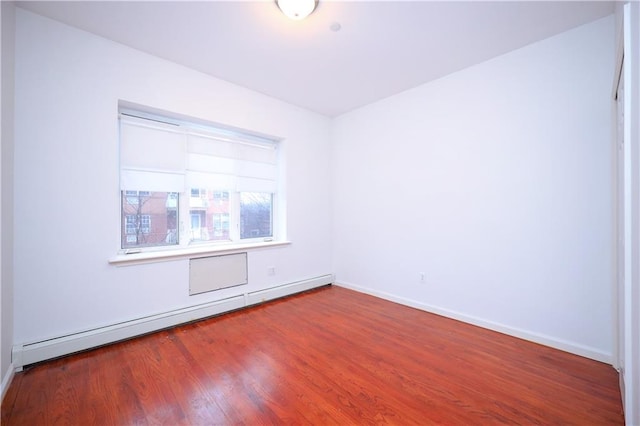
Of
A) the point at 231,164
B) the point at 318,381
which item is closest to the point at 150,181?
the point at 231,164

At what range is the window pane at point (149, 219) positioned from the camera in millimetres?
2877

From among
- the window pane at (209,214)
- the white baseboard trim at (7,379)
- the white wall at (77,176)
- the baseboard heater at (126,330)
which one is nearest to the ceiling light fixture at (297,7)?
the white wall at (77,176)

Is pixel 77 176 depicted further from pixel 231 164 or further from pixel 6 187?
pixel 231 164

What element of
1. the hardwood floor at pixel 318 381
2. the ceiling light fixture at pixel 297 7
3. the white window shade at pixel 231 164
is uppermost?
the ceiling light fixture at pixel 297 7

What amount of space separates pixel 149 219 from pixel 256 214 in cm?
143

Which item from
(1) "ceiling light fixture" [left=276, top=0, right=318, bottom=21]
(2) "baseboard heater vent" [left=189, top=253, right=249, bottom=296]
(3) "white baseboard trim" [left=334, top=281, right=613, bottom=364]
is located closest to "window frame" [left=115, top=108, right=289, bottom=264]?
(2) "baseboard heater vent" [left=189, top=253, right=249, bottom=296]

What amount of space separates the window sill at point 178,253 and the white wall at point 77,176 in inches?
3.1

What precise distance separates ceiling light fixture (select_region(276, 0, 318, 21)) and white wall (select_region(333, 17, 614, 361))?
6.55 feet

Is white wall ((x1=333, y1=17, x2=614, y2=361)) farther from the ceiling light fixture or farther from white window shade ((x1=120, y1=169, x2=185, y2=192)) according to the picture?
white window shade ((x1=120, y1=169, x2=185, y2=192))

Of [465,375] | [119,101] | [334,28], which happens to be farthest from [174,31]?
[465,375]

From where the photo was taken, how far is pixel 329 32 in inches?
97.3

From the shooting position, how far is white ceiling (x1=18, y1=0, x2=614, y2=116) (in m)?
2.17

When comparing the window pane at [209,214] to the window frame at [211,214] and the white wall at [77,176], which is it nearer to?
the window frame at [211,214]

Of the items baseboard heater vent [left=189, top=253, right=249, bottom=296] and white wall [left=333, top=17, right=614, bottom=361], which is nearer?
white wall [left=333, top=17, right=614, bottom=361]
